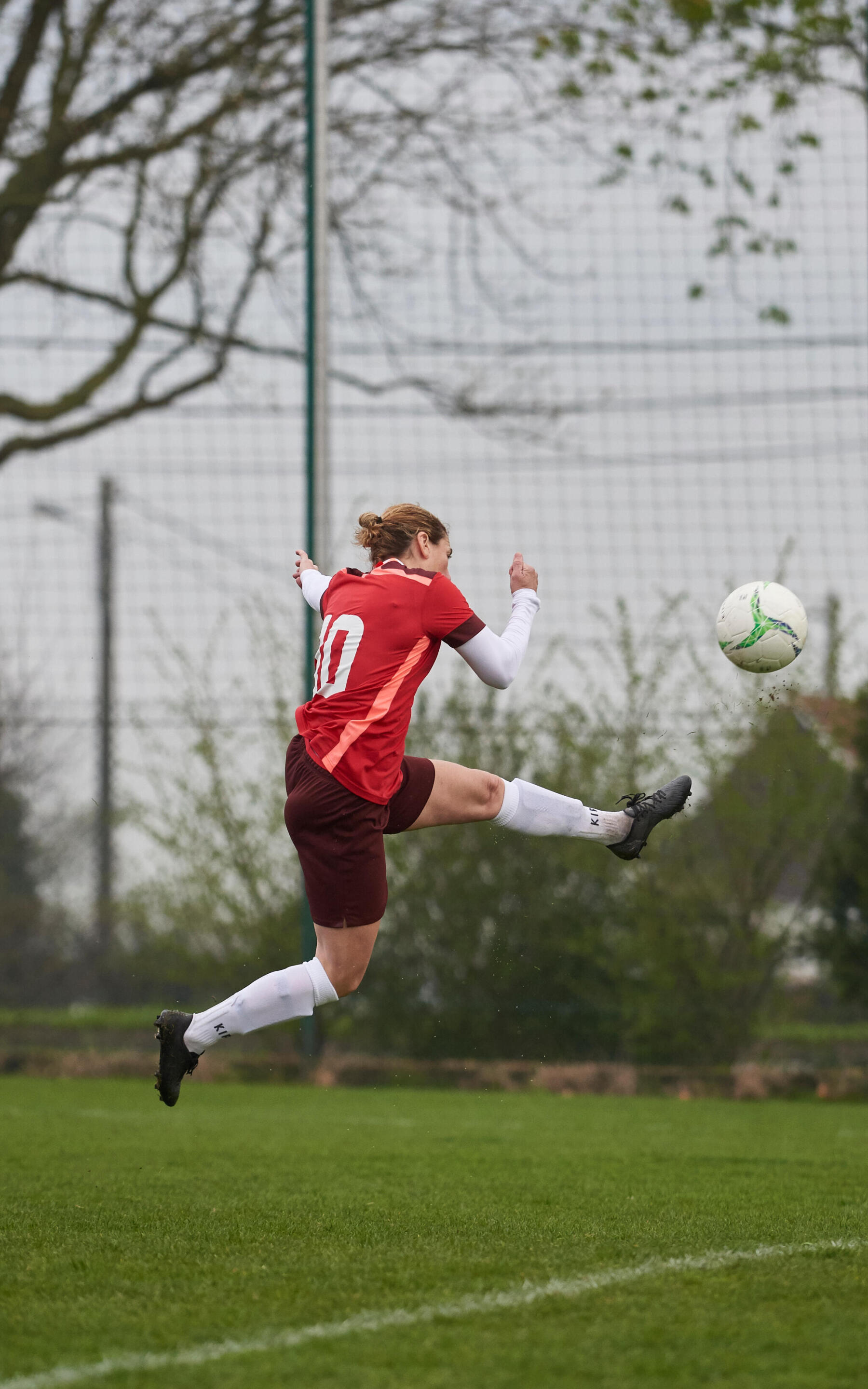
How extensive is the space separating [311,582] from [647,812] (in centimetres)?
140

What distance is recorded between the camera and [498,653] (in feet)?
14.9

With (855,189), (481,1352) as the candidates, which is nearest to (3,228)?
(855,189)

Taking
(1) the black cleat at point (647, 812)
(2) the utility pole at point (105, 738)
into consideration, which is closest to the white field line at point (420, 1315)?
(1) the black cleat at point (647, 812)

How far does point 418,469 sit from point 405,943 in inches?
122

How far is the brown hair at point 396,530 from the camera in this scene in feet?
15.2

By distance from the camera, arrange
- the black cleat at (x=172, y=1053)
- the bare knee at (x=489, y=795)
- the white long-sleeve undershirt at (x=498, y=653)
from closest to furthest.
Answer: the black cleat at (x=172, y=1053) → the white long-sleeve undershirt at (x=498, y=653) → the bare knee at (x=489, y=795)

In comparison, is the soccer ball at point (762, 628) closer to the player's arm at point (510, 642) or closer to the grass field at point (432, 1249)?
the player's arm at point (510, 642)

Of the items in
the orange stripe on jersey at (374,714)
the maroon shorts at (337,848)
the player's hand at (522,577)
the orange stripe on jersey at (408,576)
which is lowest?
the maroon shorts at (337,848)

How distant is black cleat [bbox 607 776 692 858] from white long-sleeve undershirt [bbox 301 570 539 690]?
2.18 ft

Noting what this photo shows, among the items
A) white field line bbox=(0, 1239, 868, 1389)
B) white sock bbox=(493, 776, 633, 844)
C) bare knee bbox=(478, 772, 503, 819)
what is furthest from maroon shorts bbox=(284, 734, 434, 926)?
white field line bbox=(0, 1239, 868, 1389)

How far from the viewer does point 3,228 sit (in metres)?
10.8

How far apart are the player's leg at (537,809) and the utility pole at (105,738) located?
5.56 metres

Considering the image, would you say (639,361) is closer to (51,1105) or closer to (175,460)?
(175,460)

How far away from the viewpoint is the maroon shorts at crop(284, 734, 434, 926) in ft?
14.1
